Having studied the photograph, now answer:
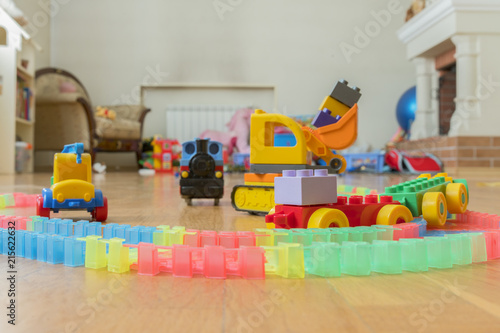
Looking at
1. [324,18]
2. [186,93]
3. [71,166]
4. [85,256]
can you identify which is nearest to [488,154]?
[324,18]

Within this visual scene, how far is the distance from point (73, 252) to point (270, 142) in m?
0.78

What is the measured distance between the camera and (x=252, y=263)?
561mm

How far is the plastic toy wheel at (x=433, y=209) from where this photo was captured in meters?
0.96

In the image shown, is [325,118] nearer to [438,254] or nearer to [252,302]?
[438,254]

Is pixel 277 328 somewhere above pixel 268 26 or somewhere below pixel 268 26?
below

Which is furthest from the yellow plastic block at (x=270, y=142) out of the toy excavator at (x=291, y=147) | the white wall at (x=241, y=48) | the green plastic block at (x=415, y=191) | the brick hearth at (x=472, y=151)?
the white wall at (x=241, y=48)

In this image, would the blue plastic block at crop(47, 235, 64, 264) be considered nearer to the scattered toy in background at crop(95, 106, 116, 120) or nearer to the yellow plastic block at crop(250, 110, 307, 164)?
the yellow plastic block at crop(250, 110, 307, 164)

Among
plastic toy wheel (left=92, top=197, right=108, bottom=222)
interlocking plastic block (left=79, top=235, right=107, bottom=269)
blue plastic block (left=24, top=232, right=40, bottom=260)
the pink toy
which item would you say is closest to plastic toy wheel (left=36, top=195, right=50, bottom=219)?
plastic toy wheel (left=92, top=197, right=108, bottom=222)

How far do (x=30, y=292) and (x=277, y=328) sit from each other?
0.28 meters

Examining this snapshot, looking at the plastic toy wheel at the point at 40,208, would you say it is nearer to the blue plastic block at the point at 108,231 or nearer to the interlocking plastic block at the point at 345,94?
the blue plastic block at the point at 108,231

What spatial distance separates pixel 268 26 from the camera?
6.14 meters

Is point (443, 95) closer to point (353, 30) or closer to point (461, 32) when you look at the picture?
point (461, 32)

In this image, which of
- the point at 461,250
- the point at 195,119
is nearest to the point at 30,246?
the point at 461,250

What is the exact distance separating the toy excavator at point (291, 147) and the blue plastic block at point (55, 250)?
702mm
